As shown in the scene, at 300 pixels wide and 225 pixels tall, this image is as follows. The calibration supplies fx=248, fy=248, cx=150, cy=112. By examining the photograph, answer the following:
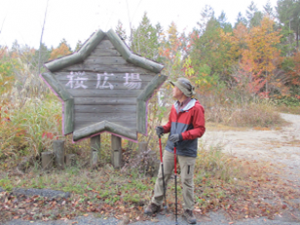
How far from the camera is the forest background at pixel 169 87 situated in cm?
495

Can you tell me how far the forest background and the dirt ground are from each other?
1.19 metres

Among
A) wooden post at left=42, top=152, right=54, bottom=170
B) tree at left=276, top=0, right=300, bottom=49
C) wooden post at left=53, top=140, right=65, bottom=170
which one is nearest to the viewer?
wooden post at left=42, top=152, right=54, bottom=170

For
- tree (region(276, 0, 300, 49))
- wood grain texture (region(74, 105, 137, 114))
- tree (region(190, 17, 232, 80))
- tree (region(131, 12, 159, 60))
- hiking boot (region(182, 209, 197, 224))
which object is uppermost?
tree (region(276, 0, 300, 49))

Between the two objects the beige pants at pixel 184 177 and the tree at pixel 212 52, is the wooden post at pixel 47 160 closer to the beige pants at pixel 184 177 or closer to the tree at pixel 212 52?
the beige pants at pixel 184 177

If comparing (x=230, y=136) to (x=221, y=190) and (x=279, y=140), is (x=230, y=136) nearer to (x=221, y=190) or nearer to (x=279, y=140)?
(x=279, y=140)

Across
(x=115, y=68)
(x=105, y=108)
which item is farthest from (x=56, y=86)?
(x=115, y=68)

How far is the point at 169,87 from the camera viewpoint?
5797 mm

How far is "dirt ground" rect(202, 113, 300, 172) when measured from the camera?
605 cm

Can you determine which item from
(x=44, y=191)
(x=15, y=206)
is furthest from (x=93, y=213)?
(x=15, y=206)

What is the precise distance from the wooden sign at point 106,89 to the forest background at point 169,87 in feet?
2.00

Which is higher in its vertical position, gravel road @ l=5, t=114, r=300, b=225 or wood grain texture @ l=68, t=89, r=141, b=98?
wood grain texture @ l=68, t=89, r=141, b=98

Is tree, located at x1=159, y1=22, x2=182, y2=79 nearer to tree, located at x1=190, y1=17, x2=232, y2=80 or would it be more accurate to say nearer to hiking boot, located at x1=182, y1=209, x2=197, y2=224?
hiking boot, located at x1=182, y1=209, x2=197, y2=224

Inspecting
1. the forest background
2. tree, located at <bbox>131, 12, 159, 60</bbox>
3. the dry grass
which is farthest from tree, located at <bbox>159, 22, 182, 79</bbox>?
the dry grass

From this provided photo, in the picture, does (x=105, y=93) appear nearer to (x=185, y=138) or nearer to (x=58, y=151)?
(x=58, y=151)
